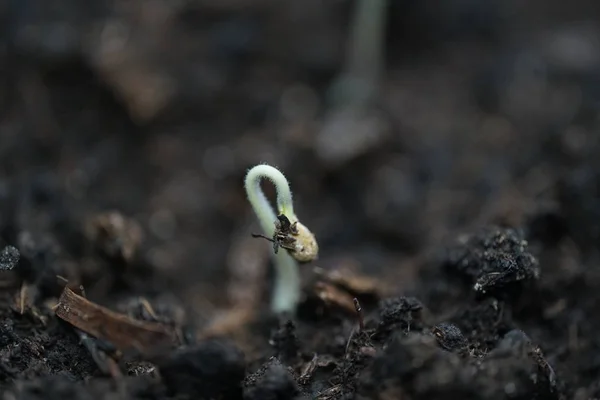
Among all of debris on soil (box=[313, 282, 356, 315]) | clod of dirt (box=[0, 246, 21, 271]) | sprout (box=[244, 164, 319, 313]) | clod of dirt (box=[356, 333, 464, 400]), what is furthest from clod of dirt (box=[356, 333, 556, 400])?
clod of dirt (box=[0, 246, 21, 271])

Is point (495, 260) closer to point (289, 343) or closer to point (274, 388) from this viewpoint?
point (289, 343)

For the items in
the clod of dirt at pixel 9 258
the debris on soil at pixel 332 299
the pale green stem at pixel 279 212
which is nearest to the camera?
the pale green stem at pixel 279 212

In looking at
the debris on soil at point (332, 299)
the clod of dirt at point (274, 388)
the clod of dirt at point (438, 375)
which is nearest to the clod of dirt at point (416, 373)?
the clod of dirt at point (438, 375)

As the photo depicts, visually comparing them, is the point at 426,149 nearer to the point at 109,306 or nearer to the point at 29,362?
the point at 109,306

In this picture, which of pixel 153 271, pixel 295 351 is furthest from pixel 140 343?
pixel 153 271

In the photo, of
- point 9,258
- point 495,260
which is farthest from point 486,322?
point 9,258

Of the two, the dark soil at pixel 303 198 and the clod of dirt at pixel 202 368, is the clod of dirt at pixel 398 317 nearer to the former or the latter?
the dark soil at pixel 303 198
